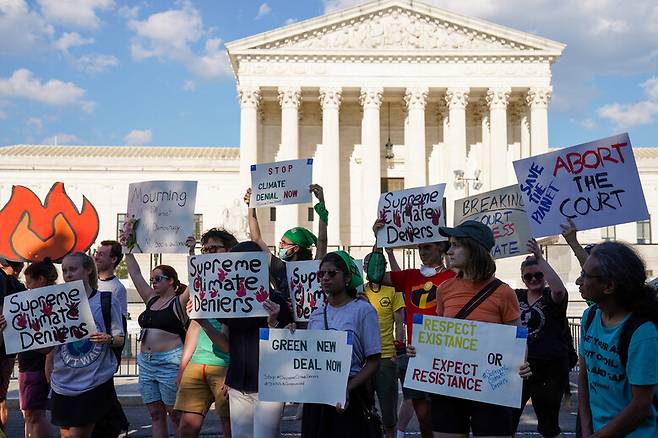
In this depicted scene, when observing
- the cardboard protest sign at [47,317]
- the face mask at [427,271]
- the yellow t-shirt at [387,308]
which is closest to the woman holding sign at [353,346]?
the face mask at [427,271]

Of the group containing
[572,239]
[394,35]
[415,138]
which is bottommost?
[572,239]

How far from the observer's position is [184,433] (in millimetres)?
5992

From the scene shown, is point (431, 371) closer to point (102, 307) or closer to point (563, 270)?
point (102, 307)

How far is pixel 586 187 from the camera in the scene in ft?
21.2

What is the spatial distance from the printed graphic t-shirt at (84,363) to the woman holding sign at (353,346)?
6.62 feet

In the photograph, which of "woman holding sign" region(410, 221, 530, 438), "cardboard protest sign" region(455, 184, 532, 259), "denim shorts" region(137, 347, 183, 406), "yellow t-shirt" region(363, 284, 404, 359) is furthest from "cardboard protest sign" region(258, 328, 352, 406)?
"cardboard protest sign" region(455, 184, 532, 259)

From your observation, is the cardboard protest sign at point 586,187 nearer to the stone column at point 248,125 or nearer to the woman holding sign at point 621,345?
the woman holding sign at point 621,345

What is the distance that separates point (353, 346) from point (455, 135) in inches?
1484

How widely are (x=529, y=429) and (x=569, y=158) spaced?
4.51m

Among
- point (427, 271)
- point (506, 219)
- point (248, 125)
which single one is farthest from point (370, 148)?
point (427, 271)

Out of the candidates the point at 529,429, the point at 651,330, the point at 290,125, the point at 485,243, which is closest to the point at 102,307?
the point at 485,243

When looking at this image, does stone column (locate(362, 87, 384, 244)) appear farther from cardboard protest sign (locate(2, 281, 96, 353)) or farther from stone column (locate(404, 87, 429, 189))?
cardboard protest sign (locate(2, 281, 96, 353))

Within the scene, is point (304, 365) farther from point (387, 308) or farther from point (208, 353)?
point (387, 308)

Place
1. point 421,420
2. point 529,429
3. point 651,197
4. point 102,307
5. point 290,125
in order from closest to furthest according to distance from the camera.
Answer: point 102,307 → point 421,420 → point 529,429 → point 290,125 → point 651,197
